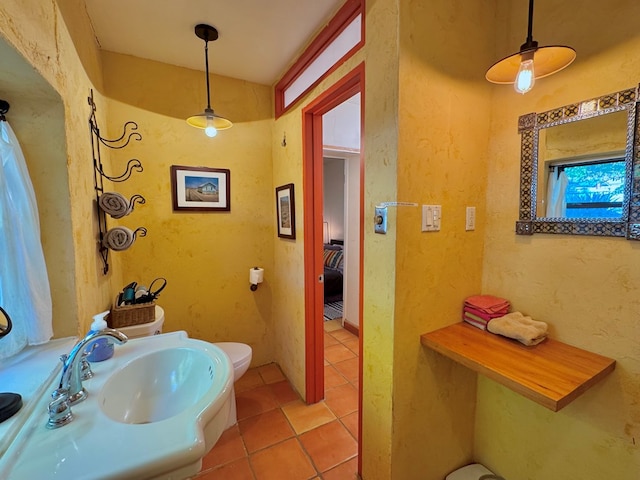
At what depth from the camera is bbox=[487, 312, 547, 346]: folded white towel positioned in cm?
117

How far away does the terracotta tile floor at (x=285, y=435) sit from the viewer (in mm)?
1562

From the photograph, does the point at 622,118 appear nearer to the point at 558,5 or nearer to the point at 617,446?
the point at 558,5

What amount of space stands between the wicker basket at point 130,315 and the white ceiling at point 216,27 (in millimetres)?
1620

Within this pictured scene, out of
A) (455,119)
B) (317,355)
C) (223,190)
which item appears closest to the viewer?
(455,119)

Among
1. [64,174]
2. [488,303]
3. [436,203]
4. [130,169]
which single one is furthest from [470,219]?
[130,169]

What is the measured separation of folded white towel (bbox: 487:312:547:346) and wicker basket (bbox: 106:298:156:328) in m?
1.81

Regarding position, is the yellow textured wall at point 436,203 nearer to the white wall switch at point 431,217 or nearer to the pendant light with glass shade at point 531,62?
the white wall switch at point 431,217

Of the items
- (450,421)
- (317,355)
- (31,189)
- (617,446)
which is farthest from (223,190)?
(617,446)

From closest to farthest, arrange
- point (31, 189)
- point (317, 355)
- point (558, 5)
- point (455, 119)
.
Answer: point (31, 189), point (558, 5), point (455, 119), point (317, 355)

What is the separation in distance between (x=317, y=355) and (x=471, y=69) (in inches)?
77.6

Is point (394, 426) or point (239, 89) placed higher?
point (239, 89)

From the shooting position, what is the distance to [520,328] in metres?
1.20

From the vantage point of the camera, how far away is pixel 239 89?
2295 millimetres

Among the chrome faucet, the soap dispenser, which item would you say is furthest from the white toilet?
the chrome faucet
